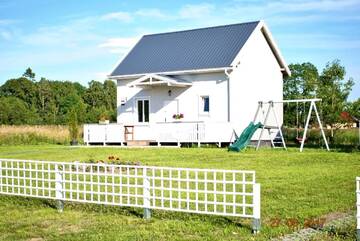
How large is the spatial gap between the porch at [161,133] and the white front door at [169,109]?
1.56m

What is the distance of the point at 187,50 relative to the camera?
99.1 feet

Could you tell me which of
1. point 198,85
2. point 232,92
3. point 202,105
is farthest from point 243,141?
point 198,85

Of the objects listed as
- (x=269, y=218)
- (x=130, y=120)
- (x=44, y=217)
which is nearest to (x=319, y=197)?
(x=269, y=218)

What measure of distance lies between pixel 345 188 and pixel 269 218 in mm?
3649

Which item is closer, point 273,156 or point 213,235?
point 213,235

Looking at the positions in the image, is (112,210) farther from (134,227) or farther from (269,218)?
(269,218)

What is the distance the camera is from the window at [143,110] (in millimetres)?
30244

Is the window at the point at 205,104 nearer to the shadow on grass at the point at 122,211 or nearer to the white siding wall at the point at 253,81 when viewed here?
the white siding wall at the point at 253,81

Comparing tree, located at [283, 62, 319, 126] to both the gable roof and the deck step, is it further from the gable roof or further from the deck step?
the deck step

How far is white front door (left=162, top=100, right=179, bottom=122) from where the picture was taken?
94.9ft

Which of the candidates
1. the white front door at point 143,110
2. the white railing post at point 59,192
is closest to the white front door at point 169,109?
the white front door at point 143,110

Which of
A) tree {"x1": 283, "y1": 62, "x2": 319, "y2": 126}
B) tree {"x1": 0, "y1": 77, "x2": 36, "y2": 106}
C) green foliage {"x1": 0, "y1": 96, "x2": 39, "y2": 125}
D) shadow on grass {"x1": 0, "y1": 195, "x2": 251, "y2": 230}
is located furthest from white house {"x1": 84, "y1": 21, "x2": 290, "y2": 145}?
tree {"x1": 0, "y1": 77, "x2": 36, "y2": 106}

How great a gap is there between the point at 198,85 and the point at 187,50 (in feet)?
9.80

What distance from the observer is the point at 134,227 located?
8.21m
